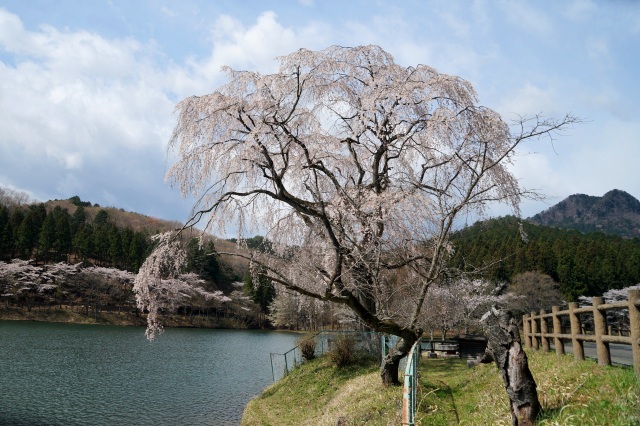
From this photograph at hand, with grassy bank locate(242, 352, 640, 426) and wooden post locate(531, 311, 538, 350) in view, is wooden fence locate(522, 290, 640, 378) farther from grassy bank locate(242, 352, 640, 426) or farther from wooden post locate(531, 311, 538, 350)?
wooden post locate(531, 311, 538, 350)

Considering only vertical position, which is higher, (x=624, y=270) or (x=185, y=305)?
(x=624, y=270)

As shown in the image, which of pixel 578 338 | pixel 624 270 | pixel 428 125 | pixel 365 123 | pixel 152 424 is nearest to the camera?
pixel 578 338

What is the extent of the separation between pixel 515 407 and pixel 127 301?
70.0 meters

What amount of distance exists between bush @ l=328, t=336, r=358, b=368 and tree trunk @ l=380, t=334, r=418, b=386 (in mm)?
4977

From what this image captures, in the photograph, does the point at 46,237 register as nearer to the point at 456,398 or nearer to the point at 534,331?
the point at 534,331

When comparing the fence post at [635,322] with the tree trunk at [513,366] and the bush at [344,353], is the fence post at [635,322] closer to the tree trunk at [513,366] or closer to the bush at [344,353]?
the tree trunk at [513,366]

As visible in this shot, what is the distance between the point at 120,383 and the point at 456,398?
16906mm

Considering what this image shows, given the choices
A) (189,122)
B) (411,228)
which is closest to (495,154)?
(411,228)

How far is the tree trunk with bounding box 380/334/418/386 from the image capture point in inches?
388

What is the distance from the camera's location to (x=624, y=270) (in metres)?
58.7

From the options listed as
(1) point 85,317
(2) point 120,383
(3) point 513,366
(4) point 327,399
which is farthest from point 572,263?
(1) point 85,317

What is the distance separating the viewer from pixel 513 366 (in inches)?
234

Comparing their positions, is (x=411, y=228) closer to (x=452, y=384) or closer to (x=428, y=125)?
(x=428, y=125)

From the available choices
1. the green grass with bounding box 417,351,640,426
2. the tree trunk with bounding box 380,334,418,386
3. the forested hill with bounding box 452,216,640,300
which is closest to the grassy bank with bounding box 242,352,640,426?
the green grass with bounding box 417,351,640,426
